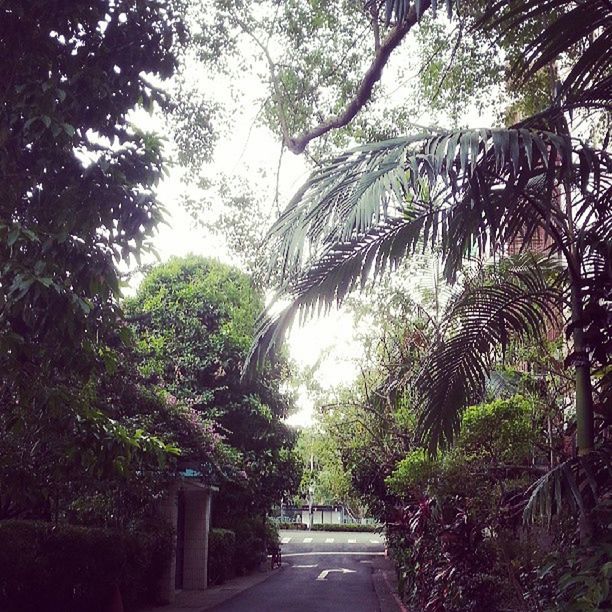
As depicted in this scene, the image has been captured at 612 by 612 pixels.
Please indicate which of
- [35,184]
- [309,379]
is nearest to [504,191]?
[35,184]

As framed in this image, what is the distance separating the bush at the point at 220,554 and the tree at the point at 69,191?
52.7ft

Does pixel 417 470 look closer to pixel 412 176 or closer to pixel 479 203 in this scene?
pixel 479 203

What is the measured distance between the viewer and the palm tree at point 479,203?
4.33m

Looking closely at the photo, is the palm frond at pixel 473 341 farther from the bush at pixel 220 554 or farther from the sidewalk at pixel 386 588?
the bush at pixel 220 554

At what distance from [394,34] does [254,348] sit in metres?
4.70

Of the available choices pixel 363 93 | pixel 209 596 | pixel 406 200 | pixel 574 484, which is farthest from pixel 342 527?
pixel 406 200

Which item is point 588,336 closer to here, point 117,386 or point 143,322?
point 117,386

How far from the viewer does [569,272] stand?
18.4ft

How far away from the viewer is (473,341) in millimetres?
6445

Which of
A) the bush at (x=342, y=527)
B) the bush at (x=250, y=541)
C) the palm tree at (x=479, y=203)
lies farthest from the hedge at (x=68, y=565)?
the bush at (x=342, y=527)

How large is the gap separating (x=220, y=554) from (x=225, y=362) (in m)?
5.26

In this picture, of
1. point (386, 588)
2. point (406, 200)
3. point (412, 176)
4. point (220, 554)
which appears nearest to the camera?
point (412, 176)

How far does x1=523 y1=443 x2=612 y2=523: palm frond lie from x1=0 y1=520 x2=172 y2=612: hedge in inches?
276

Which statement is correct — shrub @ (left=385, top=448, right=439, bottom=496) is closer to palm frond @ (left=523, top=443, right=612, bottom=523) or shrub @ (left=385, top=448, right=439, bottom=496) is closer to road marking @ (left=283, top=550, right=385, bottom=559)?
palm frond @ (left=523, top=443, right=612, bottom=523)
